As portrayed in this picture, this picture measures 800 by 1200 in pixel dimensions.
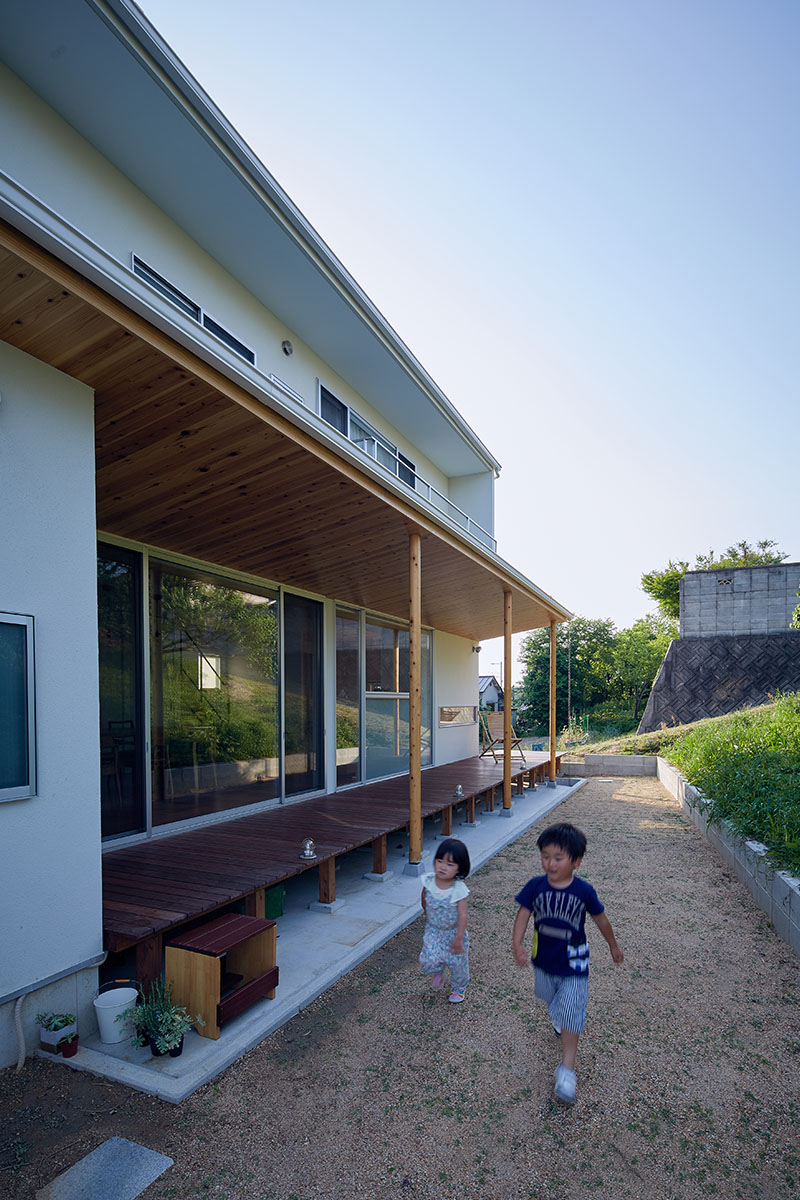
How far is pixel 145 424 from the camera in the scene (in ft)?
11.0

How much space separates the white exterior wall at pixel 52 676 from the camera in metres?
2.66

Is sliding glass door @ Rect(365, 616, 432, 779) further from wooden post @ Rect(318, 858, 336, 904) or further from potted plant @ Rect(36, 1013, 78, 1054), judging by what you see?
potted plant @ Rect(36, 1013, 78, 1054)

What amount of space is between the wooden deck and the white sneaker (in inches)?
71.6

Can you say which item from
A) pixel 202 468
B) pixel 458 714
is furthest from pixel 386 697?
→ pixel 202 468

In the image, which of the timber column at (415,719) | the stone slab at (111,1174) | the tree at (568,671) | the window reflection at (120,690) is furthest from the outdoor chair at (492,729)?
the tree at (568,671)

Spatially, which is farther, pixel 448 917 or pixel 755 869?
pixel 755 869

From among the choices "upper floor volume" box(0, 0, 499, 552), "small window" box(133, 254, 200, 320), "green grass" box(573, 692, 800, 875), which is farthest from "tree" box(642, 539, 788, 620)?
"small window" box(133, 254, 200, 320)

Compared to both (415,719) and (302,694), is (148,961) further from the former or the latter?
(302,694)

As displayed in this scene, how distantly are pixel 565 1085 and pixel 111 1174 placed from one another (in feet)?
5.32

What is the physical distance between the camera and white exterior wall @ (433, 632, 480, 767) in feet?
34.8

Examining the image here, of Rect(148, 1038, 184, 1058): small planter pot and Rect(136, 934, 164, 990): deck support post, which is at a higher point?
Rect(136, 934, 164, 990): deck support post

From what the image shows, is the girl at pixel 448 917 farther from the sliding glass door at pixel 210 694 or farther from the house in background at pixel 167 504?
the sliding glass door at pixel 210 694

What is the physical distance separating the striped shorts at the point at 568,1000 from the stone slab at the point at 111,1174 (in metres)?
1.47

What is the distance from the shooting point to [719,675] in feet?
57.7
